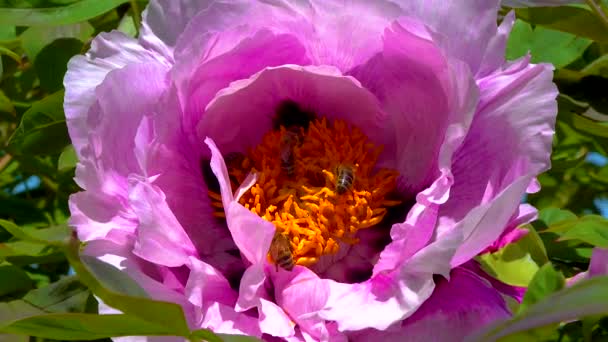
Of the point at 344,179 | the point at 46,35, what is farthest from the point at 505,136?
the point at 46,35

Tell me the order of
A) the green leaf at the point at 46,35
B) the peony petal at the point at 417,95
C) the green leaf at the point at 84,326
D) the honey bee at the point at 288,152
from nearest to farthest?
the green leaf at the point at 84,326 → the peony petal at the point at 417,95 → the honey bee at the point at 288,152 → the green leaf at the point at 46,35

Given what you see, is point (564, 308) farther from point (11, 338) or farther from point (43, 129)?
point (43, 129)

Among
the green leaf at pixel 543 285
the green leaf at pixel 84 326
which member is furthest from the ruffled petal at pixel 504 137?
the green leaf at pixel 84 326

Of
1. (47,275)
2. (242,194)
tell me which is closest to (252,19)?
(242,194)

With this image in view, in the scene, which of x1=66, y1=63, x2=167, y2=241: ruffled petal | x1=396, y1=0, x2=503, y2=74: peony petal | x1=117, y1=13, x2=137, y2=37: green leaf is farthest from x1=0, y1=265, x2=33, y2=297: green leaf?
x1=396, y1=0, x2=503, y2=74: peony petal

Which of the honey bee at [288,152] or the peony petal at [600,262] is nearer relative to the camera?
the peony petal at [600,262]

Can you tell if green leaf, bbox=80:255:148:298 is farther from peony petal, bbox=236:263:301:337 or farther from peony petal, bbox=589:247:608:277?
peony petal, bbox=589:247:608:277

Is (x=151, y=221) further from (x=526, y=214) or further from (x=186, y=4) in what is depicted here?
(x=526, y=214)

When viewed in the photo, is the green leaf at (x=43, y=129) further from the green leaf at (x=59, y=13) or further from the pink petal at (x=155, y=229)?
the pink petal at (x=155, y=229)
